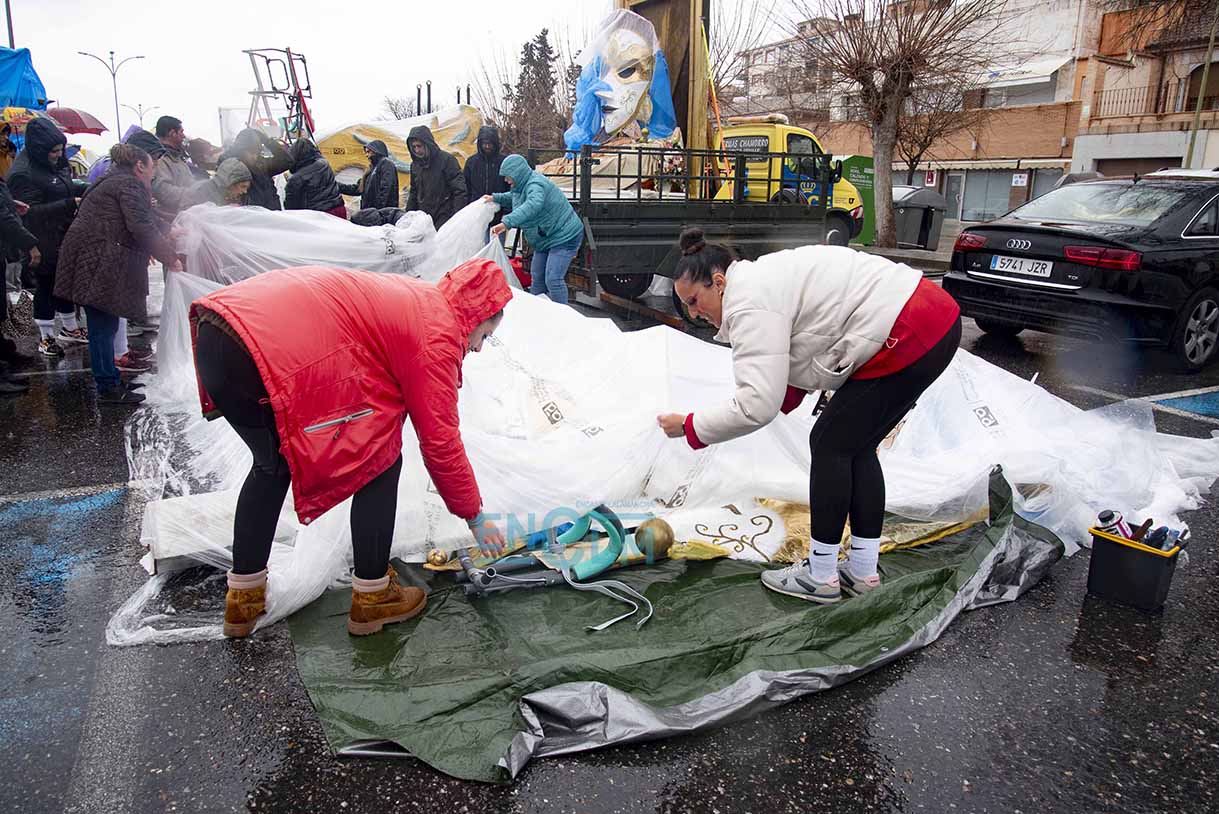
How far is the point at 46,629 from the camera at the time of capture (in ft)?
8.89

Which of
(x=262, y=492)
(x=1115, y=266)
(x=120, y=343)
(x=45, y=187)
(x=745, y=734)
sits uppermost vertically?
(x=45, y=187)

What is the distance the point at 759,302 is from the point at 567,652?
4.00 feet

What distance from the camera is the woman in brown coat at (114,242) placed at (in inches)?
199

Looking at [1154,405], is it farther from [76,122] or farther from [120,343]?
[76,122]

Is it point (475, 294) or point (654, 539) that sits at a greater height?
point (475, 294)

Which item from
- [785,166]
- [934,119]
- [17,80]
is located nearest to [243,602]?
[785,166]

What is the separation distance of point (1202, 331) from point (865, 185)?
12.7 metres

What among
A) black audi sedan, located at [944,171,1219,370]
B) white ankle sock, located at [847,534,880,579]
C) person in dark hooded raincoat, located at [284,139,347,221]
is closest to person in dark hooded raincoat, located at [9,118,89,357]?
person in dark hooded raincoat, located at [284,139,347,221]

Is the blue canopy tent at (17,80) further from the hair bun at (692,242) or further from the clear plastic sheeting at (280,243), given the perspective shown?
the hair bun at (692,242)

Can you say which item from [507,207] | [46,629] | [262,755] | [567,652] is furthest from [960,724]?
[507,207]

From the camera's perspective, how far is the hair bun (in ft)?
8.87

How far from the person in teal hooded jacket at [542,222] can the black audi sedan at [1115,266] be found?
332 cm

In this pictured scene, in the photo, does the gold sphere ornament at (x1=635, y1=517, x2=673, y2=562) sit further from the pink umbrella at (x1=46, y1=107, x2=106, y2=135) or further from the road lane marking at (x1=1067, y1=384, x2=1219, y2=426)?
the pink umbrella at (x1=46, y1=107, x2=106, y2=135)

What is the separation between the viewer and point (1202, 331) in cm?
630
